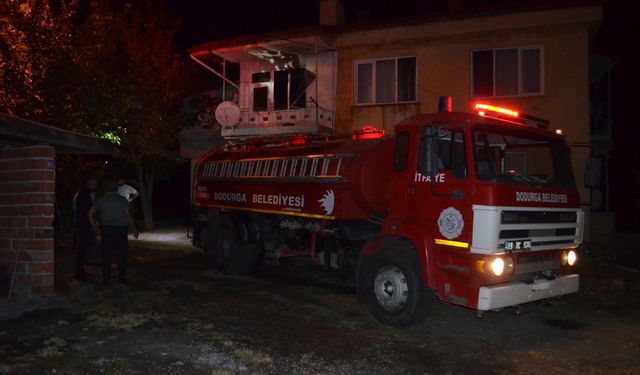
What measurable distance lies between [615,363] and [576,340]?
0.84 m

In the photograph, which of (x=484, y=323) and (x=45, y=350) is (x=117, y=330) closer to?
(x=45, y=350)

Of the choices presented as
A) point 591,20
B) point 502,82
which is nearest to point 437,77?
point 502,82

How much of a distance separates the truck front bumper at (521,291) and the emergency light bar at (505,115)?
205cm

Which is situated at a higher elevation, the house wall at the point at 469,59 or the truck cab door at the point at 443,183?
the house wall at the point at 469,59

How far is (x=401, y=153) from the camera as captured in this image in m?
7.11

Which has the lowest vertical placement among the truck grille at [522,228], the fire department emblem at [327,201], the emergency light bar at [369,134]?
the truck grille at [522,228]

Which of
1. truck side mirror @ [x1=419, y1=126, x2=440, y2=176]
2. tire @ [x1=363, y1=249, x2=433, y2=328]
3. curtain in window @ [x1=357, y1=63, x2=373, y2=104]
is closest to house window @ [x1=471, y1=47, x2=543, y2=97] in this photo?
curtain in window @ [x1=357, y1=63, x2=373, y2=104]

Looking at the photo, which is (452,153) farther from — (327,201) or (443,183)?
(327,201)

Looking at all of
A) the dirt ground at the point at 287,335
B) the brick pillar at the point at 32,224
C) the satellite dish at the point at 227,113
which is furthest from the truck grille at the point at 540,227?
the satellite dish at the point at 227,113

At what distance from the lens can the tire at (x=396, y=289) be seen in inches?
258

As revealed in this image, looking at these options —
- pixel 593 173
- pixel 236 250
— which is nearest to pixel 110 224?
Answer: pixel 236 250

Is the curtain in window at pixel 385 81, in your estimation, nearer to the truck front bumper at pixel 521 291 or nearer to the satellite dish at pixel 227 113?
the satellite dish at pixel 227 113

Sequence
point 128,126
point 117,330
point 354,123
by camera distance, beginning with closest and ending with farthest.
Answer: point 117,330 < point 128,126 < point 354,123

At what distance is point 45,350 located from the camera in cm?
553
